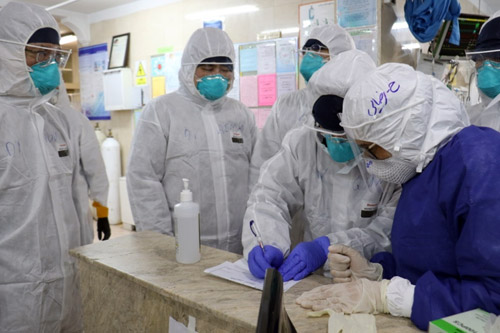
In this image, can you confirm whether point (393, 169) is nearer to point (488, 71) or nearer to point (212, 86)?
point (488, 71)

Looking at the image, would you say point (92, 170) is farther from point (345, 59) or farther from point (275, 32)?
point (275, 32)

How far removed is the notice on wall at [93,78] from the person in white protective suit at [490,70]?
15.3 feet

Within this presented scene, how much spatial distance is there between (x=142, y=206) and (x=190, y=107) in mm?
610

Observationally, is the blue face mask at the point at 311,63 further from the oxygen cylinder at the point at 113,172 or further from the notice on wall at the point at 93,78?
the notice on wall at the point at 93,78

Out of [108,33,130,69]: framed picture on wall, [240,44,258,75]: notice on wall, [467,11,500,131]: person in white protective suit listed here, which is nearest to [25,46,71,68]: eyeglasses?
[467,11,500,131]: person in white protective suit

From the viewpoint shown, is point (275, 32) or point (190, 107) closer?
point (190, 107)

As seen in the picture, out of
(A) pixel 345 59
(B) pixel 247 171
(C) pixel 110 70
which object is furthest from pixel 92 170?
(C) pixel 110 70

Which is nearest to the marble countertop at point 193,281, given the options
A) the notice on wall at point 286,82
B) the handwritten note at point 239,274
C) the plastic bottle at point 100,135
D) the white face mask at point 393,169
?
the handwritten note at point 239,274

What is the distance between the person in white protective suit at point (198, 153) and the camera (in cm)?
205

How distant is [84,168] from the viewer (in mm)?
2170

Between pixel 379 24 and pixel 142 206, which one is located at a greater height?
pixel 379 24

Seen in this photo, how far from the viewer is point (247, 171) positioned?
2.31 metres

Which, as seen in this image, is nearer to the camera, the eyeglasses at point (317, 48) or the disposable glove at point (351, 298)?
the disposable glove at point (351, 298)

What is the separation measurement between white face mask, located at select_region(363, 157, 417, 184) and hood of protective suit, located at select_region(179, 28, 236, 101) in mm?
1336
